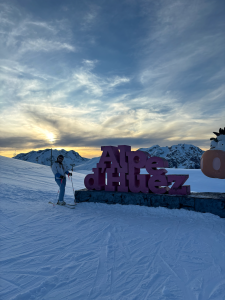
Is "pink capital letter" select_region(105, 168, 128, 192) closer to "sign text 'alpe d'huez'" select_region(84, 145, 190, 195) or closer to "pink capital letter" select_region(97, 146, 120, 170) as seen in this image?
"sign text 'alpe d'huez'" select_region(84, 145, 190, 195)

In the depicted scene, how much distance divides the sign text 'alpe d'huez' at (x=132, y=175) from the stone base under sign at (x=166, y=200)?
289 millimetres

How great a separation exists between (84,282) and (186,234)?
10.3 ft

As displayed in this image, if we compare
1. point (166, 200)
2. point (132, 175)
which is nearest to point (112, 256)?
point (166, 200)

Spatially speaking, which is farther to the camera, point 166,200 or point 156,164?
point 156,164

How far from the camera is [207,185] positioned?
16.1 meters

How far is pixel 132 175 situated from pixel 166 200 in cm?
176

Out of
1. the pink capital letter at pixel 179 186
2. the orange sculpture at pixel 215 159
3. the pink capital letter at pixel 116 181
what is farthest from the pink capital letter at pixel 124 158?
the orange sculpture at pixel 215 159

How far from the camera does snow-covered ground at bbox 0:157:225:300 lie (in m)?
2.94

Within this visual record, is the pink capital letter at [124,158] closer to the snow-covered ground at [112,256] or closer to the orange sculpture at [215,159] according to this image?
the snow-covered ground at [112,256]

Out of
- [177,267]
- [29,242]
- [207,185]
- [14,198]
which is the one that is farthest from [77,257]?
[207,185]

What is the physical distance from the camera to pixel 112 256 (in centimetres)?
396

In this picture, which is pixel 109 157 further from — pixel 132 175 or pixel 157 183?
pixel 157 183

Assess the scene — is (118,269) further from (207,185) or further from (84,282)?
(207,185)

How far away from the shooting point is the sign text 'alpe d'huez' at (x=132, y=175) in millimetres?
7691
